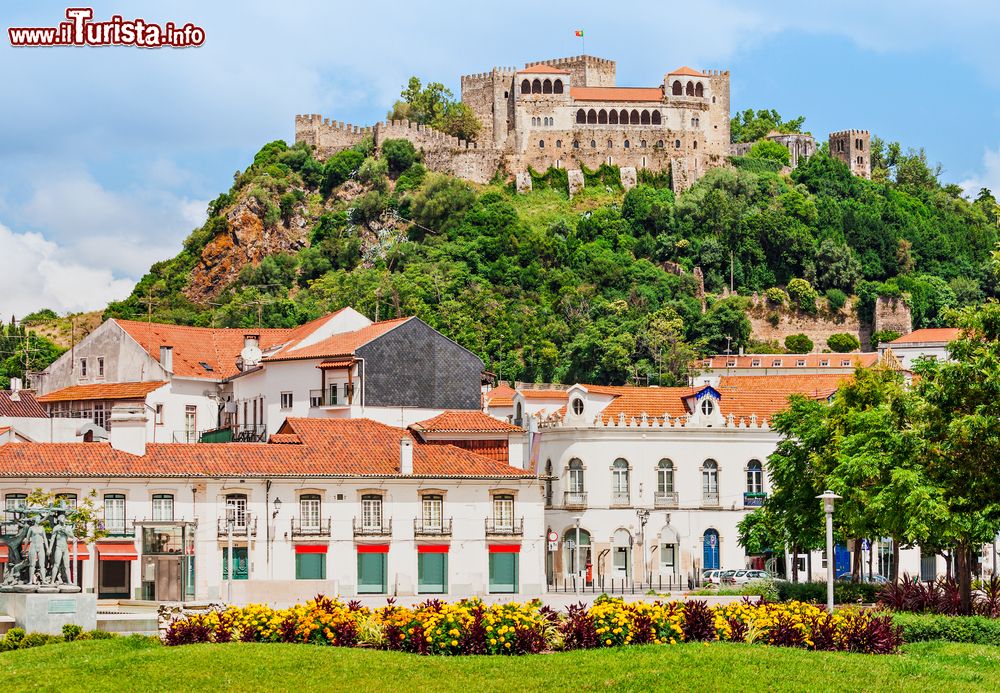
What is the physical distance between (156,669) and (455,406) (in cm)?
5203

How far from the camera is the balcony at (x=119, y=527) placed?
61.1 meters

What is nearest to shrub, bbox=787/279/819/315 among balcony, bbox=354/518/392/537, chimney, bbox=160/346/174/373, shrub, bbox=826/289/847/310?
shrub, bbox=826/289/847/310

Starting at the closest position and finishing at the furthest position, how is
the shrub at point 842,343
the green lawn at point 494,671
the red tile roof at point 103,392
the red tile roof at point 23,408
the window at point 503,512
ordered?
1. the green lawn at point 494,671
2. the window at point 503,512
3. the red tile roof at point 103,392
4. the red tile roof at point 23,408
5. the shrub at point 842,343

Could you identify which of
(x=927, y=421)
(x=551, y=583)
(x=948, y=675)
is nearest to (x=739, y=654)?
(x=948, y=675)

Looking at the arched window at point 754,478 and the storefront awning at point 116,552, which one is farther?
the arched window at point 754,478

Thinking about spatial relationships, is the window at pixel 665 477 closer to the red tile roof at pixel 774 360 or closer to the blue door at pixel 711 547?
the blue door at pixel 711 547

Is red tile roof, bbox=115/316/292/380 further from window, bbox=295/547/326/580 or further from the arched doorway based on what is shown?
window, bbox=295/547/326/580

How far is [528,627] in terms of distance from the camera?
33.4m

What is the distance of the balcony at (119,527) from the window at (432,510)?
10.8 m

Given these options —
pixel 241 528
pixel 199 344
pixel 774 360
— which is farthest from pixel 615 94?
pixel 241 528

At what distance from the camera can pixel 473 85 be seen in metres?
192

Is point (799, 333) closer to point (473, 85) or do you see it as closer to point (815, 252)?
point (815, 252)

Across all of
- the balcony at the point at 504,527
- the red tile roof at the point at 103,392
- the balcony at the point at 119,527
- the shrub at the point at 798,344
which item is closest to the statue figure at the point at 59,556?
the balcony at the point at 119,527

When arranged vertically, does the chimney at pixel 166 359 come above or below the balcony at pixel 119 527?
above
